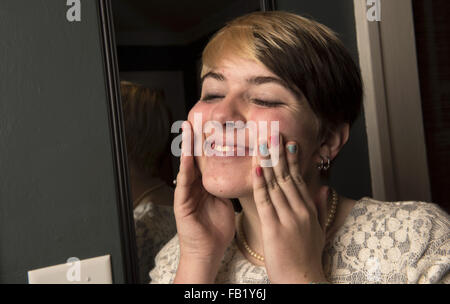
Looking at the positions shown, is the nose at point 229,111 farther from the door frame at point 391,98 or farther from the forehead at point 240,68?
the door frame at point 391,98

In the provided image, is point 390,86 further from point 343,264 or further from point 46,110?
point 46,110

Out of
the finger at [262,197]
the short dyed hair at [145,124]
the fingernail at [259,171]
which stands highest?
the short dyed hair at [145,124]

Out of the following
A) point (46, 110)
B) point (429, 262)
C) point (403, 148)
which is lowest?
point (429, 262)

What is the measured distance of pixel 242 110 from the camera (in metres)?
0.54

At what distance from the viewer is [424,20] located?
0.84 m

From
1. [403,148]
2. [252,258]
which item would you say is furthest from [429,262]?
[403,148]

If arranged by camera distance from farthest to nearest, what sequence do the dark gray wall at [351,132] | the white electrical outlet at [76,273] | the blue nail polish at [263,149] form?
the dark gray wall at [351,132] → the white electrical outlet at [76,273] → the blue nail polish at [263,149]

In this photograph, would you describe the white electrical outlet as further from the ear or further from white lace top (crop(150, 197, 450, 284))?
the ear

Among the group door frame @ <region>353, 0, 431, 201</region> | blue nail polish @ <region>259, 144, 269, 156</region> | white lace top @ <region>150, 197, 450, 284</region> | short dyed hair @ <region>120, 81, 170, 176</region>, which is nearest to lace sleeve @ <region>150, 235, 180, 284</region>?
white lace top @ <region>150, 197, 450, 284</region>

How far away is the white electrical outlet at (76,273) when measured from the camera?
1.95 feet

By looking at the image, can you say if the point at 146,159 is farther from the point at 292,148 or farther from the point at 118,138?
the point at 292,148

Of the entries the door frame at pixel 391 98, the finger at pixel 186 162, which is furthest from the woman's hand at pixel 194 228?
the door frame at pixel 391 98

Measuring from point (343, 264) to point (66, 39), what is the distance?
46 cm

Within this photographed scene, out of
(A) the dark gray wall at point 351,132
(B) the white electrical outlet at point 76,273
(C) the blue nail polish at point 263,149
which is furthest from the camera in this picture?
(A) the dark gray wall at point 351,132
